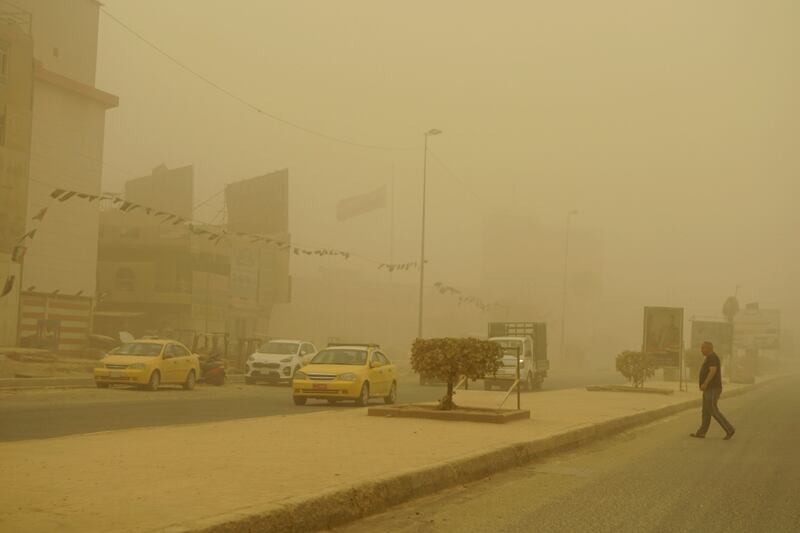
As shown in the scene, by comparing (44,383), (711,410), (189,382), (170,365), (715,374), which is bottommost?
(44,383)

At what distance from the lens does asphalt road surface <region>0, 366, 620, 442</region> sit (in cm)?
1474

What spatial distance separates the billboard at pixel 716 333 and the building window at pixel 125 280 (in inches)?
1509

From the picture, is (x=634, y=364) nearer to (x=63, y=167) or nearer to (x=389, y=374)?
(x=389, y=374)

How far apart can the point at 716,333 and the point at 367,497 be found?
181 ft

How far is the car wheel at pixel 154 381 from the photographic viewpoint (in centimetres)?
2655

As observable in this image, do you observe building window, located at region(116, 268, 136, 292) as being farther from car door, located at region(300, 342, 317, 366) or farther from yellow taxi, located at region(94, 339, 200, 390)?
yellow taxi, located at region(94, 339, 200, 390)

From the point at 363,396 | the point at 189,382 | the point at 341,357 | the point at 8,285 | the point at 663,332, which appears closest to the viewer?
the point at 363,396

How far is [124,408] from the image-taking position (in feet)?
63.4

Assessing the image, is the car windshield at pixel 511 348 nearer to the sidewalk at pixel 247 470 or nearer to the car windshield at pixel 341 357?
the sidewalk at pixel 247 470

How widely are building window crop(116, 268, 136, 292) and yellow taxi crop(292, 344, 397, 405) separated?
148 feet

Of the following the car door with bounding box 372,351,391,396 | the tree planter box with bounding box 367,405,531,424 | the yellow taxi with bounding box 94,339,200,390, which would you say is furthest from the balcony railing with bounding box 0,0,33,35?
the tree planter box with bounding box 367,405,531,424

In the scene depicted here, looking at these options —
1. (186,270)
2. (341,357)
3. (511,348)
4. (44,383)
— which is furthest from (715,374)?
(186,270)

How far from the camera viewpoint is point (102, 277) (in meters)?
66.4

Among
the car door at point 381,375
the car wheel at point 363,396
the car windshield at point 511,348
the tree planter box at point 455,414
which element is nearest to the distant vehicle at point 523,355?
the car windshield at point 511,348
